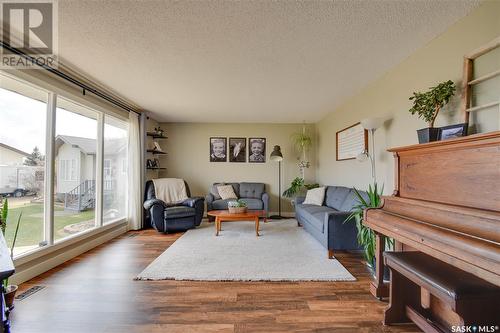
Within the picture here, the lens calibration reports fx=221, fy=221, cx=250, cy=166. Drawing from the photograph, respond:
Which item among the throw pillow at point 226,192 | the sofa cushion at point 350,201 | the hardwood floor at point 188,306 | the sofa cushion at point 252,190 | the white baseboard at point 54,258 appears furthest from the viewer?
the sofa cushion at point 252,190

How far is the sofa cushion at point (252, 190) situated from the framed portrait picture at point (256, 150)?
0.63m

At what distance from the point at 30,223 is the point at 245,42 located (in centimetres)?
301

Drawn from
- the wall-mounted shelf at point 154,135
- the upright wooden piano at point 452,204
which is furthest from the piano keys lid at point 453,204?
the wall-mounted shelf at point 154,135

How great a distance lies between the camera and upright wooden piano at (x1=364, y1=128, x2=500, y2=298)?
103cm

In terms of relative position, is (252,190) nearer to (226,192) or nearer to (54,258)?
(226,192)

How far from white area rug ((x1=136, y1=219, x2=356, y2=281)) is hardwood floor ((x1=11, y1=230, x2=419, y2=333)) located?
0.12 m

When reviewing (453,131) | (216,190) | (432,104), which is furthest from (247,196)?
(453,131)

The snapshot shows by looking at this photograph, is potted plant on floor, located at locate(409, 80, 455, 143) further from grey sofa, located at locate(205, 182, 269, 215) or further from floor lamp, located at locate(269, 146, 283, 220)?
grey sofa, located at locate(205, 182, 269, 215)

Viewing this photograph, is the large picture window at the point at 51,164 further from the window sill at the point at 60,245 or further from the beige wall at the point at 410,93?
the beige wall at the point at 410,93

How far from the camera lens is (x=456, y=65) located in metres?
1.84

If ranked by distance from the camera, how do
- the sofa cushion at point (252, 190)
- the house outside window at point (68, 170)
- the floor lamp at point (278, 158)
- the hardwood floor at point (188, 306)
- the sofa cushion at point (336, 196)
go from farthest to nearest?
the sofa cushion at point (252, 190) → the floor lamp at point (278, 158) → the sofa cushion at point (336, 196) → the house outside window at point (68, 170) → the hardwood floor at point (188, 306)

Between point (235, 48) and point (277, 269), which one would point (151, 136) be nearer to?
point (235, 48)

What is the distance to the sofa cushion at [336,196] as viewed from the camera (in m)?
3.59

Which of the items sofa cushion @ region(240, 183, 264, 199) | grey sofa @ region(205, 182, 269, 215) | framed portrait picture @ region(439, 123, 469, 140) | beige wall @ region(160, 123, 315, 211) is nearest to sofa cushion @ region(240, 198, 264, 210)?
grey sofa @ region(205, 182, 269, 215)
